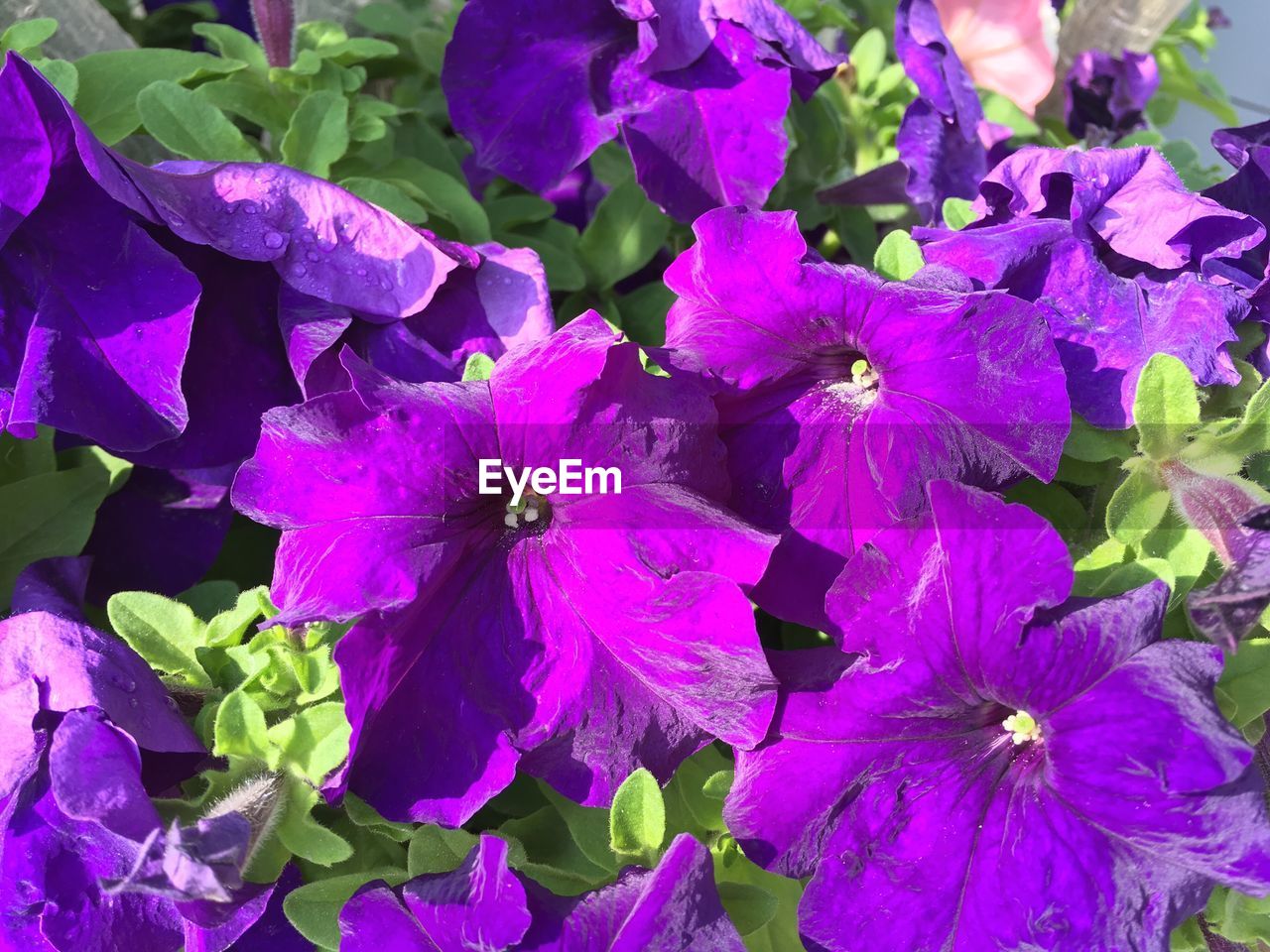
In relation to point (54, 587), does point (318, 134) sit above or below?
above

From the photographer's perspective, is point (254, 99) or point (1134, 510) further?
point (254, 99)

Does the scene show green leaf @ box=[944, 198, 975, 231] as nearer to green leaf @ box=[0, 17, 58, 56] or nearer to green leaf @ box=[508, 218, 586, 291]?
green leaf @ box=[508, 218, 586, 291]

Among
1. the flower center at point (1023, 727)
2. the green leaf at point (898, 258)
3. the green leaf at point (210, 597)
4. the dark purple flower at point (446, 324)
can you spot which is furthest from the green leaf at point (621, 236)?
the flower center at point (1023, 727)

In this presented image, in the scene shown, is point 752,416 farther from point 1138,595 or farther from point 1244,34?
point 1244,34

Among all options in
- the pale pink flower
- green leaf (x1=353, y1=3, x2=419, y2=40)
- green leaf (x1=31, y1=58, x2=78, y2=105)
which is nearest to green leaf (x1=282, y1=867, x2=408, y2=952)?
green leaf (x1=31, y1=58, x2=78, y2=105)

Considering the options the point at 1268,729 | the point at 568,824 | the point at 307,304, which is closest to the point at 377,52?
the point at 307,304

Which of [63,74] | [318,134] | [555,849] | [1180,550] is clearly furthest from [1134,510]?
[63,74]

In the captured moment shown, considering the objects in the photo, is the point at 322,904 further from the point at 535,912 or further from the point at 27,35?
the point at 27,35
